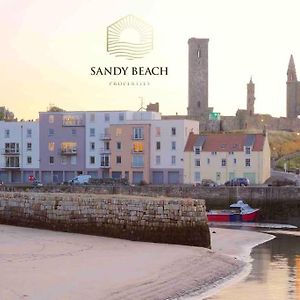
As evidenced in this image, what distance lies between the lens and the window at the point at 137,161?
85812mm

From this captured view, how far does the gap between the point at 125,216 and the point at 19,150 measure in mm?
63297

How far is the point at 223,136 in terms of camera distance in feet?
280

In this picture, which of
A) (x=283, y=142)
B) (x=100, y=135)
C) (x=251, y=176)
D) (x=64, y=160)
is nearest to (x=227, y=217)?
(x=251, y=176)

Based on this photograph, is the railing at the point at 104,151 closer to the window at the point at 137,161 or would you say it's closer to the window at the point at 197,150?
the window at the point at 137,161

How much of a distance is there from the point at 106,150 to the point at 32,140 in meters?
9.78

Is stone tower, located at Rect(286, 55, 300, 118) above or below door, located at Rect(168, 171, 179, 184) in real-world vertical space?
above

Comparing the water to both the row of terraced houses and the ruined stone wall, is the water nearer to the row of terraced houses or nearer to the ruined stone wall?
the row of terraced houses

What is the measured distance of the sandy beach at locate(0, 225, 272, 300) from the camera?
18938 millimetres

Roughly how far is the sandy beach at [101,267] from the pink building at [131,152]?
5327 centimetres

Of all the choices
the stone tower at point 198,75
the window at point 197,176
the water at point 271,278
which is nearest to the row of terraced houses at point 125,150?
the window at point 197,176

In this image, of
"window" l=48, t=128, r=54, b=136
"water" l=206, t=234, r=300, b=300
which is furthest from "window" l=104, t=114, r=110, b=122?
"water" l=206, t=234, r=300, b=300

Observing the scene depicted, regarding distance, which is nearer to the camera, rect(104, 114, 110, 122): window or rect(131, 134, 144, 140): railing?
rect(131, 134, 144, 140): railing

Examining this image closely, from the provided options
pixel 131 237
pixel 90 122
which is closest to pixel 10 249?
pixel 131 237

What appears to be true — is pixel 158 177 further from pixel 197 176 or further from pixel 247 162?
pixel 247 162
